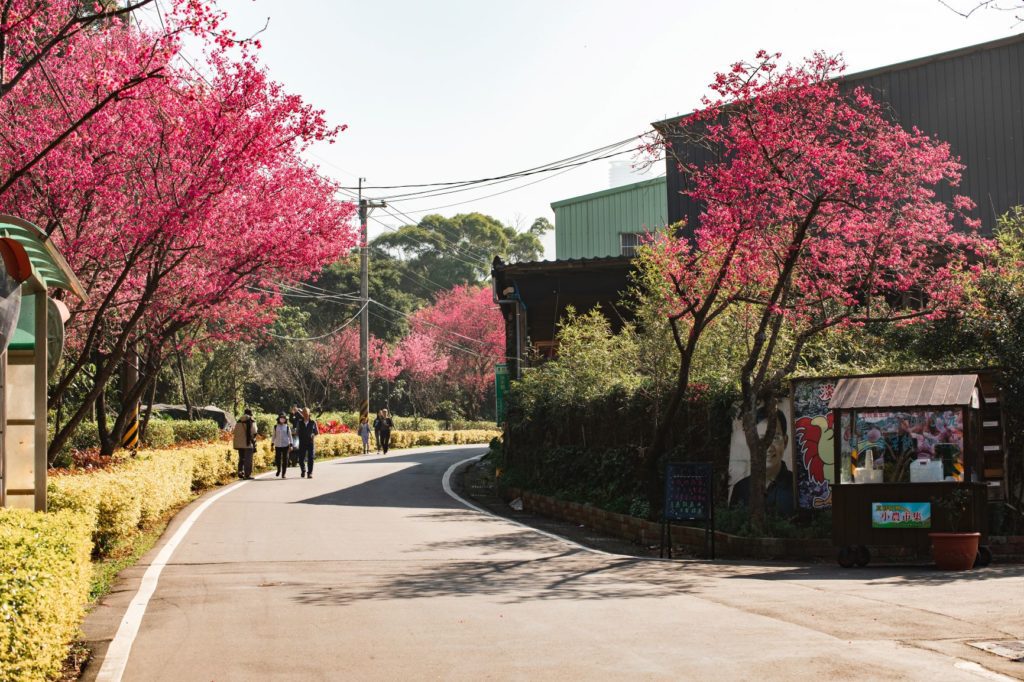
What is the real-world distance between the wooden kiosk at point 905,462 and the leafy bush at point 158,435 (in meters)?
20.0

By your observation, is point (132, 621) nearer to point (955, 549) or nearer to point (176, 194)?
point (176, 194)

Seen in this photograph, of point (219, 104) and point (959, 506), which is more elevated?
point (219, 104)

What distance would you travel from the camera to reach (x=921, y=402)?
560 inches

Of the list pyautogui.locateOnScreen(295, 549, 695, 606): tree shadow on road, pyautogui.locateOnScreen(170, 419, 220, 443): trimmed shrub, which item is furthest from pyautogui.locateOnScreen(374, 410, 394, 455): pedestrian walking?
pyautogui.locateOnScreen(295, 549, 695, 606): tree shadow on road

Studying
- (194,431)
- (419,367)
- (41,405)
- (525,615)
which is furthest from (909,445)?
(419,367)

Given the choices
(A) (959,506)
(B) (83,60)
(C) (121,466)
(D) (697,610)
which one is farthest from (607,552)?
(B) (83,60)

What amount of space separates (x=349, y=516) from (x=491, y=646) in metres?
11.7

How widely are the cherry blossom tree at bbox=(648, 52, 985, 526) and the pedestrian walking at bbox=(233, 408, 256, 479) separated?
Answer: 1375cm

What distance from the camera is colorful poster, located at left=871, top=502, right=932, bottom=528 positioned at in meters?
14.3

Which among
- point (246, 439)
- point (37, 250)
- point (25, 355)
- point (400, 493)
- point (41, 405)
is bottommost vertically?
point (400, 493)

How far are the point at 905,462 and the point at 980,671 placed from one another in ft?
26.3

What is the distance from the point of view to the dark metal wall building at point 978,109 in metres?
26.3

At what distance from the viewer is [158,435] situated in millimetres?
30594

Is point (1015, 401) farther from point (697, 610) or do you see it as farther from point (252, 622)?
point (252, 622)
